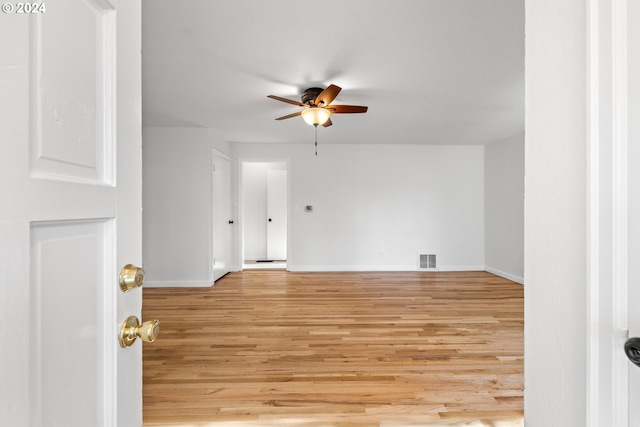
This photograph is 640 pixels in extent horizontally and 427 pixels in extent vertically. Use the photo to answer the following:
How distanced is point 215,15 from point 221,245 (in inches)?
141

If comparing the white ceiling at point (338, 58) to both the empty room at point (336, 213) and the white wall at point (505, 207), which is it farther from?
the white wall at point (505, 207)

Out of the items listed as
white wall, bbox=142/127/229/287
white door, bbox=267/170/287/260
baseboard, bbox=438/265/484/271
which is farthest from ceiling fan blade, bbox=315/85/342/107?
baseboard, bbox=438/265/484/271

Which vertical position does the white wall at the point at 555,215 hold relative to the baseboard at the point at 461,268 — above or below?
above

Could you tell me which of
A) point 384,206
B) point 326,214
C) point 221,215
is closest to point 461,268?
point 384,206

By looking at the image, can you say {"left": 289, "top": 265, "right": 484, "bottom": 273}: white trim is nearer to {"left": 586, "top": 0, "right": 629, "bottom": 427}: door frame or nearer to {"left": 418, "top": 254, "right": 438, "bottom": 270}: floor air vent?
{"left": 418, "top": 254, "right": 438, "bottom": 270}: floor air vent

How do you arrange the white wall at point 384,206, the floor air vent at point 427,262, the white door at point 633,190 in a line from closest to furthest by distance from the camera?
the white door at point 633,190
the white wall at point 384,206
the floor air vent at point 427,262

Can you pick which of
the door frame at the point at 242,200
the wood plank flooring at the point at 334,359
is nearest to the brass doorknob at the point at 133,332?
the wood plank flooring at the point at 334,359

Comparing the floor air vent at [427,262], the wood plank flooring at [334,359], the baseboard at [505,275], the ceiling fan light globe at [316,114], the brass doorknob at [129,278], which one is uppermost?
the ceiling fan light globe at [316,114]

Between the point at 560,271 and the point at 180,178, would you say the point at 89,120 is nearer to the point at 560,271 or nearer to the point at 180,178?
the point at 560,271

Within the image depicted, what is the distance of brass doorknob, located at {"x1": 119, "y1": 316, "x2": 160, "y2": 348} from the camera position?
1.94 ft

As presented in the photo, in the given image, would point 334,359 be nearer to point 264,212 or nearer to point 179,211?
point 179,211

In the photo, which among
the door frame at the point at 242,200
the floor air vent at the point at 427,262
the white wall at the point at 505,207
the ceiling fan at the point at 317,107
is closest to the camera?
the ceiling fan at the point at 317,107

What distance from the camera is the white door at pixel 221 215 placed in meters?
4.55

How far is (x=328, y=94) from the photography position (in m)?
2.55
